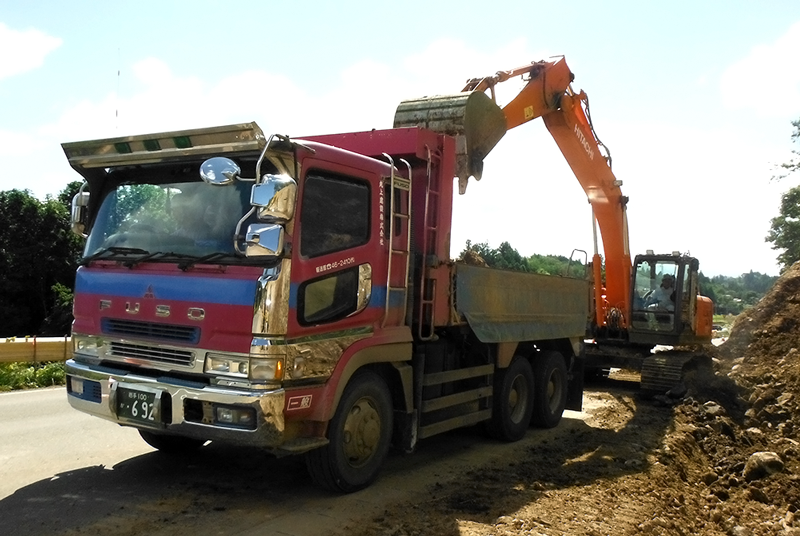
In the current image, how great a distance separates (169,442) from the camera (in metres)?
6.78

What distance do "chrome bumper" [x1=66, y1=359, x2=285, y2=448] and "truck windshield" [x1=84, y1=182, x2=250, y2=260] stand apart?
3.03ft

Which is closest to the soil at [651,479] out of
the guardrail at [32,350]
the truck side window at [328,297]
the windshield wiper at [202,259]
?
the truck side window at [328,297]

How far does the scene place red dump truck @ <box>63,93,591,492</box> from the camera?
16.6ft

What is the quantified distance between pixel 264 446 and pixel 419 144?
318 cm

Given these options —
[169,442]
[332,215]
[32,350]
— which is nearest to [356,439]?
[332,215]

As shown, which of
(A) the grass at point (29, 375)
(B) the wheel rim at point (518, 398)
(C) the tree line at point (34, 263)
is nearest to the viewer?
(B) the wheel rim at point (518, 398)

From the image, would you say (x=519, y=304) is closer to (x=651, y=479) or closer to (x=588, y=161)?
(x=651, y=479)

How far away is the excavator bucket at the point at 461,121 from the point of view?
764 cm

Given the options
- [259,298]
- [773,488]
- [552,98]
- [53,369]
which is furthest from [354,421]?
[53,369]

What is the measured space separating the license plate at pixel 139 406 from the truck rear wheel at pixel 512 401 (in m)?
4.18

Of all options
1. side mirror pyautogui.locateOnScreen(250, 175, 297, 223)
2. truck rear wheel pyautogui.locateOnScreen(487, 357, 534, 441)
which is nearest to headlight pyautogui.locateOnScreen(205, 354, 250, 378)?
side mirror pyautogui.locateOnScreen(250, 175, 297, 223)

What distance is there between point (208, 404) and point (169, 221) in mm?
1437

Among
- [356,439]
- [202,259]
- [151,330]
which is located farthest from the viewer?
[356,439]

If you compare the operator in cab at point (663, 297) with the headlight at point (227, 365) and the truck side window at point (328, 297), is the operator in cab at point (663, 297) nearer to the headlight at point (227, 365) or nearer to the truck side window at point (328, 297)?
the truck side window at point (328, 297)
